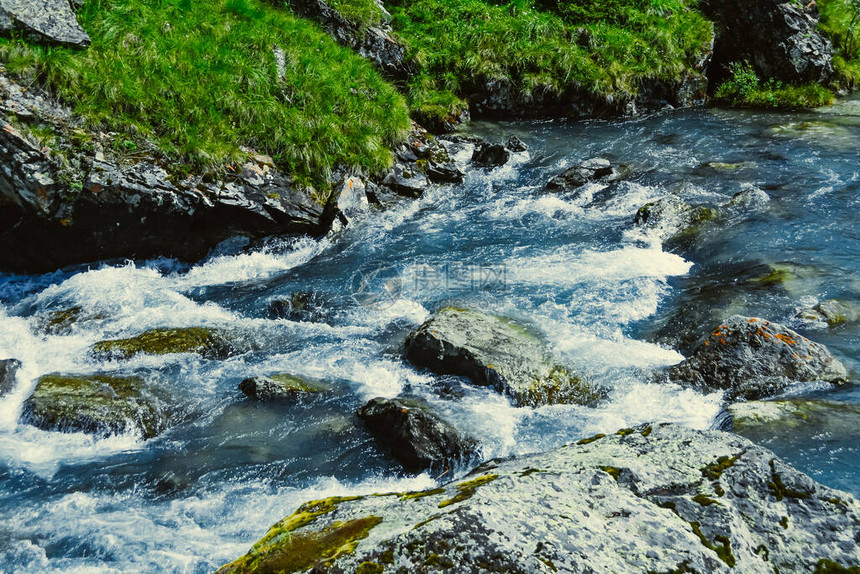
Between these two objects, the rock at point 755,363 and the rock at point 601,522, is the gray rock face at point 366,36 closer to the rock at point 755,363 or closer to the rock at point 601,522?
the rock at point 755,363

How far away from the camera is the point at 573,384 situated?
24.0 ft

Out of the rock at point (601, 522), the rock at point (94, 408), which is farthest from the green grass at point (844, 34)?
the rock at point (94, 408)

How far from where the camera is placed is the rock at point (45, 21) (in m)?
11.0

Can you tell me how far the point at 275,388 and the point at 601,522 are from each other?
5.21 metres

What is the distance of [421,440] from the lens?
6.22 m

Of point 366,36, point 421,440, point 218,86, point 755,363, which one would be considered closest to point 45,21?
point 218,86

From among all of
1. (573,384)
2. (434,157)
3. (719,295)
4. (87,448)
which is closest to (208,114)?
(434,157)

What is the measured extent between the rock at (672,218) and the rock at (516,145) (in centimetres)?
497

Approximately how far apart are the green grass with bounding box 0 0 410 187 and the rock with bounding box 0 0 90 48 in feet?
0.97

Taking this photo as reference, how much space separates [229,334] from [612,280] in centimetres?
588

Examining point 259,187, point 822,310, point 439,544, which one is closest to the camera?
point 439,544

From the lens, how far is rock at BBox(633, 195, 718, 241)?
11148 mm

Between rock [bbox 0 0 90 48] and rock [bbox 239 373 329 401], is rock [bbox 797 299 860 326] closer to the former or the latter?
rock [bbox 239 373 329 401]

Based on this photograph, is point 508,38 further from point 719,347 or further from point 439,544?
point 439,544
